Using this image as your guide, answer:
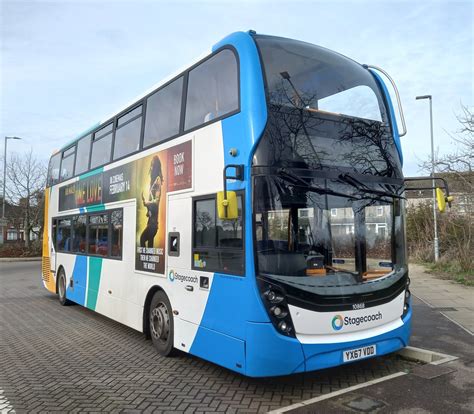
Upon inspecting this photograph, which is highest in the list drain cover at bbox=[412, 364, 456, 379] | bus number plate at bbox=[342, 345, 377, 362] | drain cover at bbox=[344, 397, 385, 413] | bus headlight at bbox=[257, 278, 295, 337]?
bus headlight at bbox=[257, 278, 295, 337]

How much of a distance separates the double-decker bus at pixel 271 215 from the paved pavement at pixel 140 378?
1.22ft

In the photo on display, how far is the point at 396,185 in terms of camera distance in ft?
18.8

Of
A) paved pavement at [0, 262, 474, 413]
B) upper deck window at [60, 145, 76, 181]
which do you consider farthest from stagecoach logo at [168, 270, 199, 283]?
upper deck window at [60, 145, 76, 181]

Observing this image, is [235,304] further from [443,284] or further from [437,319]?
[443,284]

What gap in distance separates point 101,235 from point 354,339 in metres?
5.68

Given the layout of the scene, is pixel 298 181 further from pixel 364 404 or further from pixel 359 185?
pixel 364 404

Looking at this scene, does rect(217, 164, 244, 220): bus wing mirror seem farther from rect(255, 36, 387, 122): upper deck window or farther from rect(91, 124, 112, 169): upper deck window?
rect(91, 124, 112, 169): upper deck window

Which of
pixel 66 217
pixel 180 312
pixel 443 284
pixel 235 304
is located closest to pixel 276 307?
pixel 235 304

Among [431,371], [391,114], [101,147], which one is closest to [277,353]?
[431,371]

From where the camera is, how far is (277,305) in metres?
4.52

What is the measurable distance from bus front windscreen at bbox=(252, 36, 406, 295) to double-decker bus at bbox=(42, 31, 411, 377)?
2 centimetres

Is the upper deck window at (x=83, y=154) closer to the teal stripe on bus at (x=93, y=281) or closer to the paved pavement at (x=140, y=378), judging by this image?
the teal stripe on bus at (x=93, y=281)

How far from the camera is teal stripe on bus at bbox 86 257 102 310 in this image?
900 cm

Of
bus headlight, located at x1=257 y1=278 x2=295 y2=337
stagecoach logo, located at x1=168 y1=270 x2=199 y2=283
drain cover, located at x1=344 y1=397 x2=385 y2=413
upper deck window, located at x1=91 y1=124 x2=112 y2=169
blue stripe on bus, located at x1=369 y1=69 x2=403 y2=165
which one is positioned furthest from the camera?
upper deck window, located at x1=91 y1=124 x2=112 y2=169
